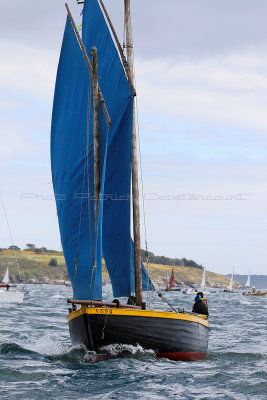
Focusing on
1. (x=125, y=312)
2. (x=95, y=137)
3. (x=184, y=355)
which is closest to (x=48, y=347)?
(x=184, y=355)

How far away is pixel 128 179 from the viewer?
67.1 feet

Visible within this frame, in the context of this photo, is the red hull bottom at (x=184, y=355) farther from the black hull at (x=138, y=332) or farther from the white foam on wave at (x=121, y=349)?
the white foam on wave at (x=121, y=349)

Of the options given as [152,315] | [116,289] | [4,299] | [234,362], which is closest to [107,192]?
[116,289]

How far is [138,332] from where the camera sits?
1736cm

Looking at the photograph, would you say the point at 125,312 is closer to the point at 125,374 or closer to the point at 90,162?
the point at 125,374

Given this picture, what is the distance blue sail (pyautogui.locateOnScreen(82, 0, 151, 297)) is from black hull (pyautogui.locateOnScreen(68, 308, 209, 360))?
287 cm

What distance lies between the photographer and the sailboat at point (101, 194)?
→ 17.6m

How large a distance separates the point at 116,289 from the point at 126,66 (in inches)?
318

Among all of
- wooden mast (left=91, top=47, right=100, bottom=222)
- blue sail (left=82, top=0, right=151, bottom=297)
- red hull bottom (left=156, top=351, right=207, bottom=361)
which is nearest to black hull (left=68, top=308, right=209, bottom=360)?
red hull bottom (left=156, top=351, right=207, bottom=361)

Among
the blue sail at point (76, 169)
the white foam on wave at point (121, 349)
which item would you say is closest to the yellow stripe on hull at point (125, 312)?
the blue sail at point (76, 169)

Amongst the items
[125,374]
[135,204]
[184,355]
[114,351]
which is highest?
[135,204]

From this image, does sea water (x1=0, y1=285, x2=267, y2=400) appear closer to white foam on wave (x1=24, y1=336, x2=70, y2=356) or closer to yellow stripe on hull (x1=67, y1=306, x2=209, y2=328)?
white foam on wave (x1=24, y1=336, x2=70, y2=356)

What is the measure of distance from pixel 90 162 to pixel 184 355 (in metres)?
6.87

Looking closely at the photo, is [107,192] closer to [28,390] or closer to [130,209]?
[130,209]
